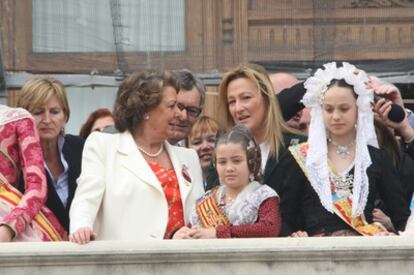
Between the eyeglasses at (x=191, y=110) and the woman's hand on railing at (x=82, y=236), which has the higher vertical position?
the eyeglasses at (x=191, y=110)

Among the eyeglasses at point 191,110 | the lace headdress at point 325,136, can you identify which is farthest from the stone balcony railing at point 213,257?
the eyeglasses at point 191,110

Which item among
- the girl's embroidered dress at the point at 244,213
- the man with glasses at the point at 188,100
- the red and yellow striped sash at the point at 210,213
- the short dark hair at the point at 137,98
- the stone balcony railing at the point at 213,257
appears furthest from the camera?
the man with glasses at the point at 188,100

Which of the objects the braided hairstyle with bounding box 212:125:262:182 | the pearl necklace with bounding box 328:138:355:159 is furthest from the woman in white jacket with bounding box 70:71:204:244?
the pearl necklace with bounding box 328:138:355:159

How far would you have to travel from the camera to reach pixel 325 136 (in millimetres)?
6695

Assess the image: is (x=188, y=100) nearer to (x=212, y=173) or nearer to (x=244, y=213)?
(x=212, y=173)

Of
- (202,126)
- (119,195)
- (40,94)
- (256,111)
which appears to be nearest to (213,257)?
(119,195)

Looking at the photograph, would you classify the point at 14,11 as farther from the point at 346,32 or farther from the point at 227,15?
the point at 346,32

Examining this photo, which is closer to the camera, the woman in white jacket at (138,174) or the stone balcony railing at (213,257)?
the stone balcony railing at (213,257)

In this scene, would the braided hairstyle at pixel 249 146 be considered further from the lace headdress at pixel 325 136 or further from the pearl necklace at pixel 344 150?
the pearl necklace at pixel 344 150

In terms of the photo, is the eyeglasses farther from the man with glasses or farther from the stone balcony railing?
the stone balcony railing

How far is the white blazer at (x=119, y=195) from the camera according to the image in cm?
640

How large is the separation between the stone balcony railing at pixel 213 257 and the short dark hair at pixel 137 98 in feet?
2.63

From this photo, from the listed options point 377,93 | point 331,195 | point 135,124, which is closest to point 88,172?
point 135,124

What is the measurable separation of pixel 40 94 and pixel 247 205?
120 cm
